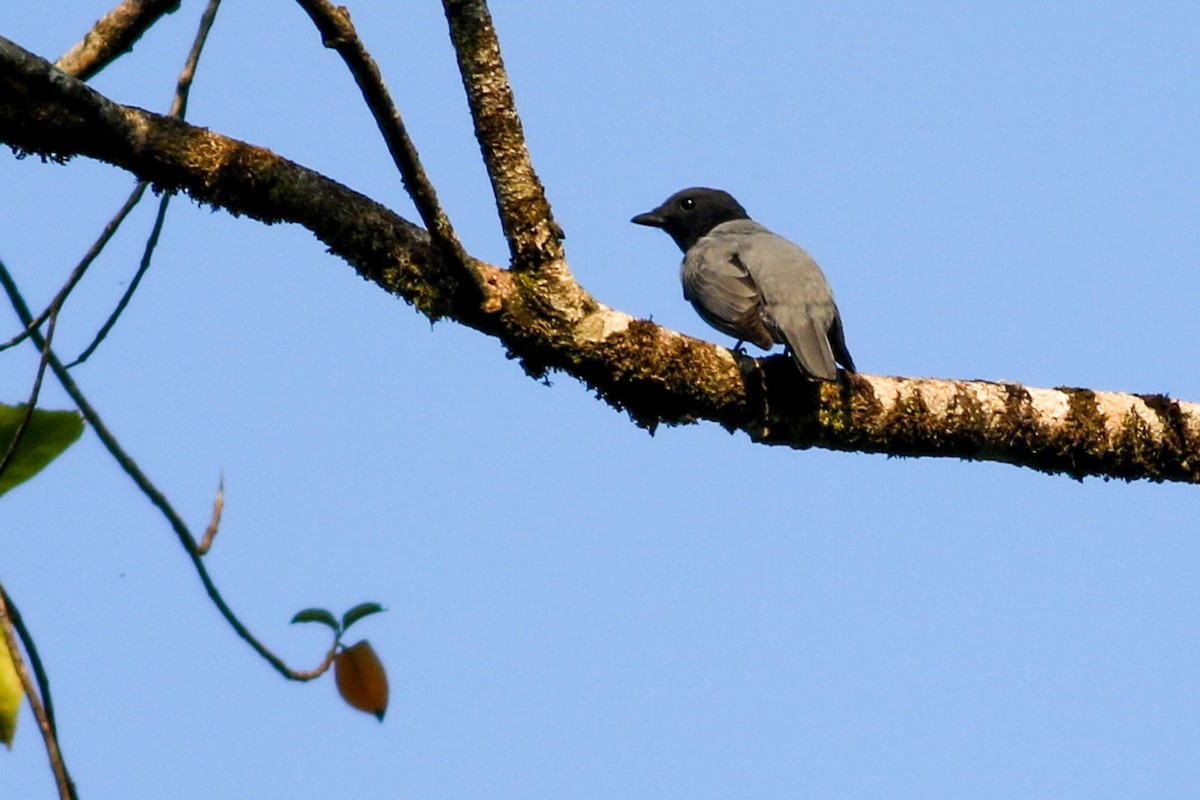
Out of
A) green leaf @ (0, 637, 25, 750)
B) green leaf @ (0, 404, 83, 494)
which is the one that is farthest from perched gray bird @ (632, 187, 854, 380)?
green leaf @ (0, 637, 25, 750)

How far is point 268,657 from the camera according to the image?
239 cm

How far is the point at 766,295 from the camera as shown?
6.08 metres

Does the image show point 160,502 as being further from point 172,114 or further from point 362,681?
point 172,114

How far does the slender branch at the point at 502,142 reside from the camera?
3.73 m

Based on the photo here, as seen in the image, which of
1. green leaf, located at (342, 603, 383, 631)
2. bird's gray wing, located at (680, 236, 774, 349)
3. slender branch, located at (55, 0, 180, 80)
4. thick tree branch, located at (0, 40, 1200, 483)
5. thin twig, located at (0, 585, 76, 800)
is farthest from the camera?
bird's gray wing, located at (680, 236, 774, 349)

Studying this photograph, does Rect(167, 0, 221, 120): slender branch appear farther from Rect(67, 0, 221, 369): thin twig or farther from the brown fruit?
the brown fruit

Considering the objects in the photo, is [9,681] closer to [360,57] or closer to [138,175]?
[360,57]

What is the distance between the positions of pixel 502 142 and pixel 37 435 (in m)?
2.09

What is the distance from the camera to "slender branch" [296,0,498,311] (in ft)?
10.5

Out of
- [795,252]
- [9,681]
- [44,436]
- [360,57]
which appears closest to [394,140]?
[360,57]

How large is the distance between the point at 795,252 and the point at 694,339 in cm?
242

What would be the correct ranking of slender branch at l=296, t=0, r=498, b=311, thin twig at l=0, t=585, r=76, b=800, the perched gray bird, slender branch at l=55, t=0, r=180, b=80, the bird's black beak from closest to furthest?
thin twig at l=0, t=585, r=76, b=800 < slender branch at l=296, t=0, r=498, b=311 < slender branch at l=55, t=0, r=180, b=80 < the perched gray bird < the bird's black beak

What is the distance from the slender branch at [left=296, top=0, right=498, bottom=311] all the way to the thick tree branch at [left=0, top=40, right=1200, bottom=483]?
98 mm

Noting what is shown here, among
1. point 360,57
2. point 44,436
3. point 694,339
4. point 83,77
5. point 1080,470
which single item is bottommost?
point 44,436
